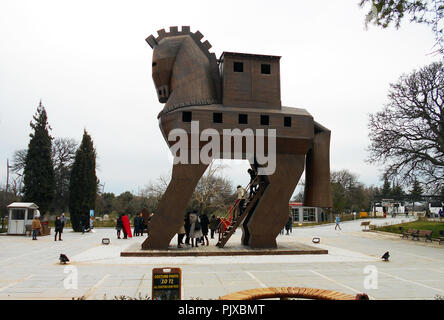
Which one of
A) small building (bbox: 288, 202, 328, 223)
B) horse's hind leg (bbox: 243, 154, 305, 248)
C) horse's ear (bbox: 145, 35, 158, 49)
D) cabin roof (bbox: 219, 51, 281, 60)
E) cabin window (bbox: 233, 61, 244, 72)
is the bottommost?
small building (bbox: 288, 202, 328, 223)

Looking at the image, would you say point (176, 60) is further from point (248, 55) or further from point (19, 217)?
point (19, 217)

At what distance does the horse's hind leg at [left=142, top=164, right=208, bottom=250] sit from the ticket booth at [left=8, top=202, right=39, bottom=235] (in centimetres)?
1590

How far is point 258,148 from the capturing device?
16.0 meters

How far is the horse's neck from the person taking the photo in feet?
51.9

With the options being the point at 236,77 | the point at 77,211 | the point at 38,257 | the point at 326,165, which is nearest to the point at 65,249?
the point at 38,257

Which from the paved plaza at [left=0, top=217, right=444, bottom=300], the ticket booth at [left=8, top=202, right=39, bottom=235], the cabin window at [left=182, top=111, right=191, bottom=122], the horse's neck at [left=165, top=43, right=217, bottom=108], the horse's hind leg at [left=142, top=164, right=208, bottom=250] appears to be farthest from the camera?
the ticket booth at [left=8, top=202, right=39, bottom=235]

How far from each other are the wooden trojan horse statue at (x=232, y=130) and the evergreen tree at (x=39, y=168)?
24437 mm

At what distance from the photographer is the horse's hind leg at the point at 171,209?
1522 cm

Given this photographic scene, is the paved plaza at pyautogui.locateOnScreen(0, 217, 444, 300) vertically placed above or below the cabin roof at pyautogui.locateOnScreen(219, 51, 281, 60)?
below

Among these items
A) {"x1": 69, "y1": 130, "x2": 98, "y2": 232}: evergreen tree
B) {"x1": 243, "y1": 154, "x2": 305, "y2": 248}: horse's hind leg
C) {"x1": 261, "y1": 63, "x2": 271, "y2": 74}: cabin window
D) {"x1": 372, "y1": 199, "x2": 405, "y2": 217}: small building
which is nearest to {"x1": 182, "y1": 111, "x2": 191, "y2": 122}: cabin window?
{"x1": 261, "y1": 63, "x2": 271, "y2": 74}: cabin window

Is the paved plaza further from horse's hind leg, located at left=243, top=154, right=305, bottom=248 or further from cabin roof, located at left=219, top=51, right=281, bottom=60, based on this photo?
cabin roof, located at left=219, top=51, right=281, bottom=60

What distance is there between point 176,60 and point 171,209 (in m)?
6.60

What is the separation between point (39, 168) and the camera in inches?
1404

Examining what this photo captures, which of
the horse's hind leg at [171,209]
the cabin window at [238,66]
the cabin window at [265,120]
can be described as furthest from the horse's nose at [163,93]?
the cabin window at [265,120]
